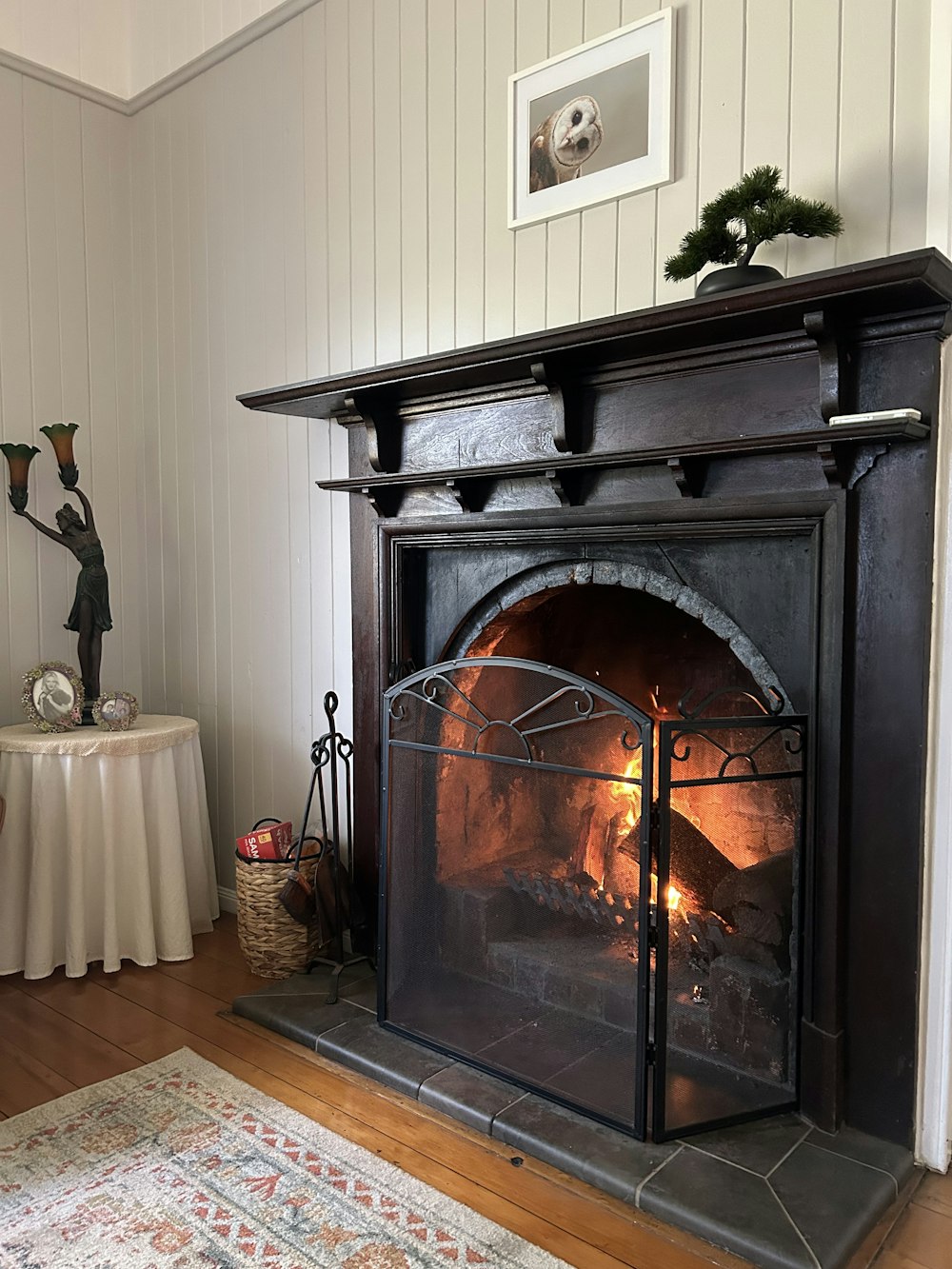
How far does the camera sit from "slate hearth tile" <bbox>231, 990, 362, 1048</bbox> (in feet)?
7.59

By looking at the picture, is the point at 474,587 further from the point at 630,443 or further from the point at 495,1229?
the point at 495,1229

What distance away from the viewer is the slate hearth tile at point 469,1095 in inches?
76.9

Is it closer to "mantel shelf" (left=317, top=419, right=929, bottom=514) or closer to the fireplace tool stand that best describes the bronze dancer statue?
the fireplace tool stand

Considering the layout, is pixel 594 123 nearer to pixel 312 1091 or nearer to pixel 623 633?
pixel 623 633

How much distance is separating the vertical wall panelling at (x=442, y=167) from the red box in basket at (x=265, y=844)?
1.39 metres

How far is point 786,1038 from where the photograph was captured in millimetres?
1908

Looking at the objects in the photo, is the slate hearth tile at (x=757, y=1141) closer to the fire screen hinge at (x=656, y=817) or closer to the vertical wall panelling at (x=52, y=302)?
the fire screen hinge at (x=656, y=817)

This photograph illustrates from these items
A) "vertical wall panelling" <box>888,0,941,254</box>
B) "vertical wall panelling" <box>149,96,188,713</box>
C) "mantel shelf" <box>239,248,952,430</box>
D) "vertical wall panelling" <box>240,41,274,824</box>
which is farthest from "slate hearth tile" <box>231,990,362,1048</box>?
"vertical wall panelling" <box>888,0,941,254</box>

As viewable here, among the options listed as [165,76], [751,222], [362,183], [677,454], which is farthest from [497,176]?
[165,76]

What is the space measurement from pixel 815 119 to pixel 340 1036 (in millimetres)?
2171

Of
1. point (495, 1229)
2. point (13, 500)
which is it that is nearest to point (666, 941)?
point (495, 1229)

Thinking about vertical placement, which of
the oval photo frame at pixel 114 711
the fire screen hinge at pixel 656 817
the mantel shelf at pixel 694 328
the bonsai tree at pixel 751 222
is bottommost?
the fire screen hinge at pixel 656 817

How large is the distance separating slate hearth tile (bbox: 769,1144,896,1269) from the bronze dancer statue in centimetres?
238

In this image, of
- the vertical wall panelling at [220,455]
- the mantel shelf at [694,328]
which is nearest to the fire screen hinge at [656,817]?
the mantel shelf at [694,328]
